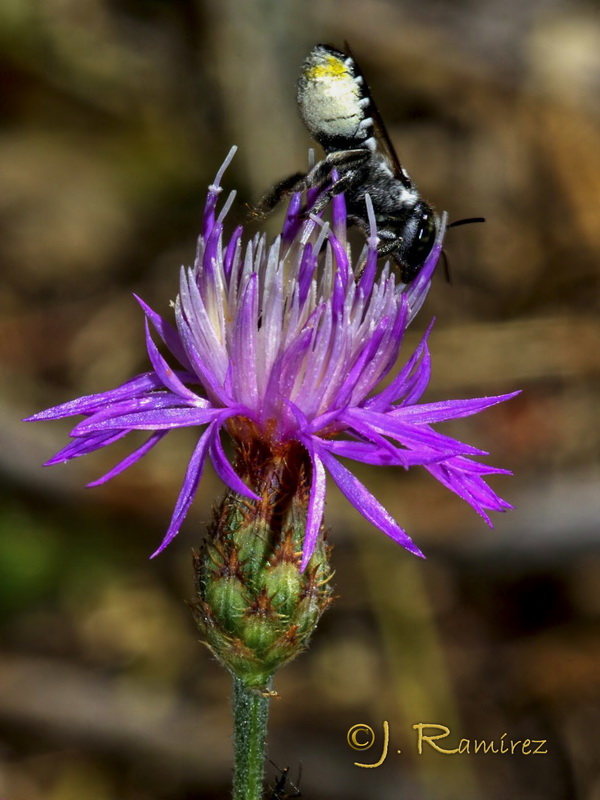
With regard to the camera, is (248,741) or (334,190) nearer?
(248,741)

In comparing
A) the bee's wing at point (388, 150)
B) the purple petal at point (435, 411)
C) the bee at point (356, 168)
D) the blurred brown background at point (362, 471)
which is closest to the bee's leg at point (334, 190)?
the bee at point (356, 168)

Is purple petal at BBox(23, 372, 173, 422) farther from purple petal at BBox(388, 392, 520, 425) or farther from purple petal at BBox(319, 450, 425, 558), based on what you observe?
purple petal at BBox(388, 392, 520, 425)

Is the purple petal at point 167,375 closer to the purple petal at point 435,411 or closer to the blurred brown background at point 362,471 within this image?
the purple petal at point 435,411

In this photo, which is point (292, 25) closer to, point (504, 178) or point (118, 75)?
point (118, 75)

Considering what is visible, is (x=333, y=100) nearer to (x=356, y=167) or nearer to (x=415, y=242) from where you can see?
(x=356, y=167)
